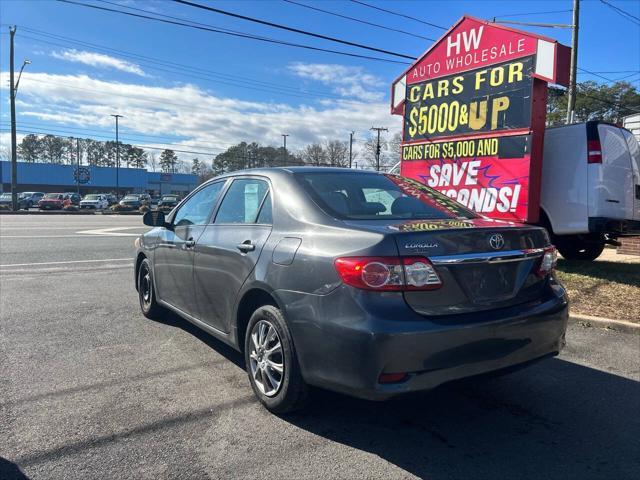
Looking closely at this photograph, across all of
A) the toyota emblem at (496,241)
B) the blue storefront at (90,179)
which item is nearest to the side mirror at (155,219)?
the toyota emblem at (496,241)

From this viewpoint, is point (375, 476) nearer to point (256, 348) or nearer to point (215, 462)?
point (215, 462)

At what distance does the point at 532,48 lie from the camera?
7793mm

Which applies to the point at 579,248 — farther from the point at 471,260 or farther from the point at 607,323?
the point at 471,260

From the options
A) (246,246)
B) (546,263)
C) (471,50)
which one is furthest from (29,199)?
(546,263)

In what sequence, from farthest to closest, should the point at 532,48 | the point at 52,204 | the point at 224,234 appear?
the point at 52,204 < the point at 532,48 < the point at 224,234

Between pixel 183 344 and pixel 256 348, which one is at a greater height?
pixel 256 348

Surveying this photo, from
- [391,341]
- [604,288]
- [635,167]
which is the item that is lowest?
[604,288]

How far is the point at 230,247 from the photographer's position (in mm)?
3857

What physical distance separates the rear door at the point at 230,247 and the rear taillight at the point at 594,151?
229 inches

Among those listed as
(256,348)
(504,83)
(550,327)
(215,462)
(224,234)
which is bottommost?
(215,462)

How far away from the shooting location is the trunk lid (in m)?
2.79

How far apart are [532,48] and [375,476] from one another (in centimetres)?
729

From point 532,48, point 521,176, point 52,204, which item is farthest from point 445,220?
point 52,204

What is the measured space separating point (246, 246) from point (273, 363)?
0.86 metres
